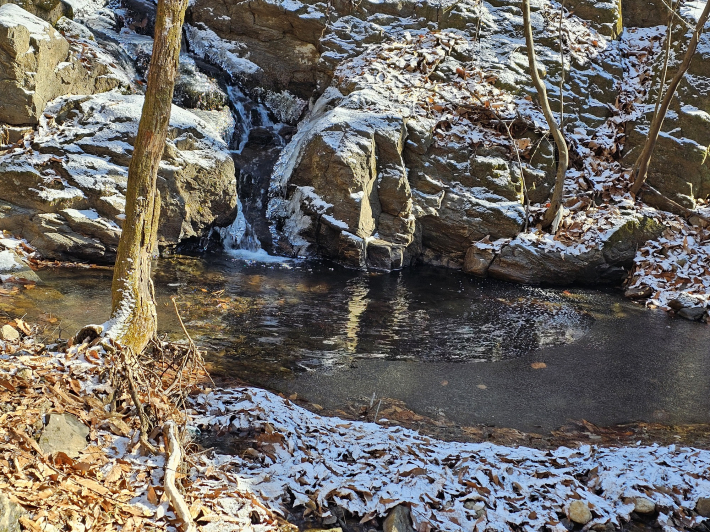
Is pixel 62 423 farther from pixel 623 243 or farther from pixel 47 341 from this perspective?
pixel 623 243

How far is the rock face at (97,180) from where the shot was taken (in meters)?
8.45

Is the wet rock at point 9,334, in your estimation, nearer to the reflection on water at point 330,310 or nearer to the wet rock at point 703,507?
the reflection on water at point 330,310

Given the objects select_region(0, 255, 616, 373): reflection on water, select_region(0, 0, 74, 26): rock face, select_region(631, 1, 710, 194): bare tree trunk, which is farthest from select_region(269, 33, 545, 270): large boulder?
select_region(0, 0, 74, 26): rock face

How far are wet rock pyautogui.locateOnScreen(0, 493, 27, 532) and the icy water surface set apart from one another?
2718mm

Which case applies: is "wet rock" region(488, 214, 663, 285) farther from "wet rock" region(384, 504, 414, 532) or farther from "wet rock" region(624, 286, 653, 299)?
"wet rock" region(384, 504, 414, 532)

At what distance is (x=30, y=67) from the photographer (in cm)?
930

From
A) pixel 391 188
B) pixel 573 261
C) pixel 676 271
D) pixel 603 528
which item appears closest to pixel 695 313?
pixel 676 271

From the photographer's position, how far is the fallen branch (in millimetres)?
2713

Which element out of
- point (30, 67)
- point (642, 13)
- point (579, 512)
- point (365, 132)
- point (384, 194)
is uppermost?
point (642, 13)

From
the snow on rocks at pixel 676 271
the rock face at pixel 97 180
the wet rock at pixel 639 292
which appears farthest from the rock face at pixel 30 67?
the snow on rocks at pixel 676 271

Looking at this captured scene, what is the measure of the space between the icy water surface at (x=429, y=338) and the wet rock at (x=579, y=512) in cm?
130

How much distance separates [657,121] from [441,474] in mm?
10293

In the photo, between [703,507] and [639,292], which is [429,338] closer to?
[703,507]

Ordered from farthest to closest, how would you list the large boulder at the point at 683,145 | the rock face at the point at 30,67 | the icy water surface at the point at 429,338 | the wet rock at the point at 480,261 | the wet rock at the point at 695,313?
the large boulder at the point at 683,145 → the wet rock at the point at 480,261 → the rock face at the point at 30,67 → the wet rock at the point at 695,313 → the icy water surface at the point at 429,338
